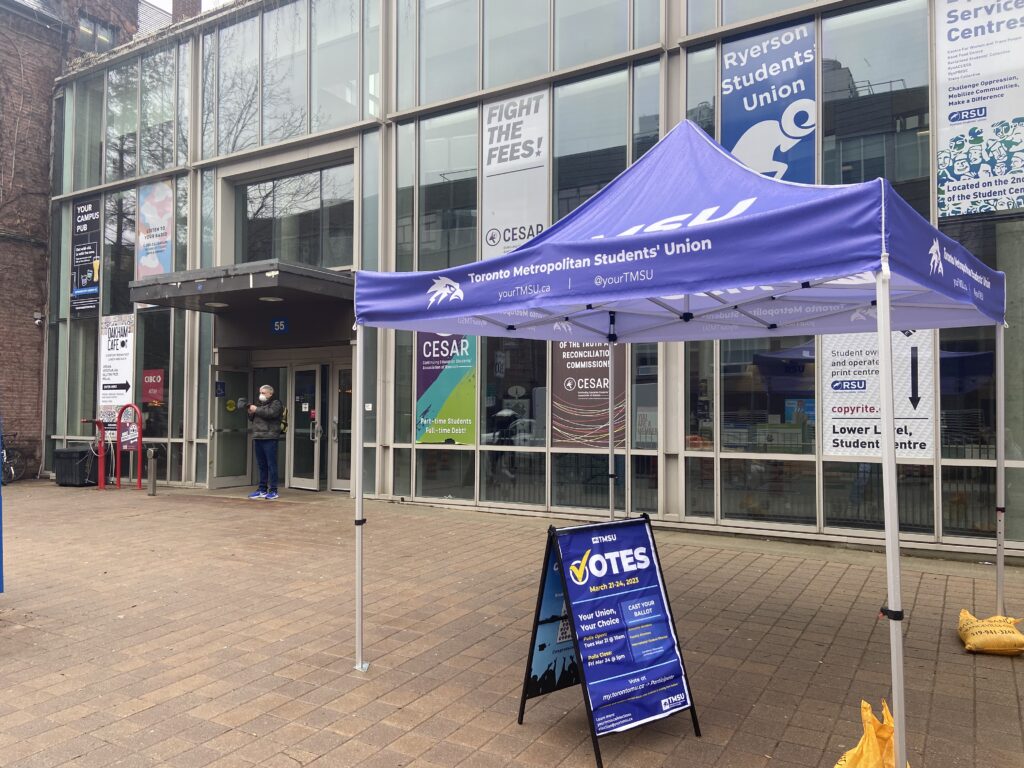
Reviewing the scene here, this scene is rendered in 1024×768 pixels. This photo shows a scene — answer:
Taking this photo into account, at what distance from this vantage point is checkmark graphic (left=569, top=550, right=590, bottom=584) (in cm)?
344

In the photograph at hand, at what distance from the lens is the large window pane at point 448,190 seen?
10.1m

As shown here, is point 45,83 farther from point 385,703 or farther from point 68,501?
point 385,703

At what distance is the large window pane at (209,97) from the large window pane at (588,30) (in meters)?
6.78

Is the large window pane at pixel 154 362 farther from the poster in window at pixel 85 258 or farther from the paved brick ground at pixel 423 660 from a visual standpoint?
the paved brick ground at pixel 423 660

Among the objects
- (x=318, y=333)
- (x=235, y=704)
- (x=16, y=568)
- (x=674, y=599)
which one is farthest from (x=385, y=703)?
(x=318, y=333)

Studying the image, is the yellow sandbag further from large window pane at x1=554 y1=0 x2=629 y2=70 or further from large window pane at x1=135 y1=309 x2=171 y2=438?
large window pane at x1=135 y1=309 x2=171 y2=438

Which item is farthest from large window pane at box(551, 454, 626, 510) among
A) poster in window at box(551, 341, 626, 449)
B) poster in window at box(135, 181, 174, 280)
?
poster in window at box(135, 181, 174, 280)

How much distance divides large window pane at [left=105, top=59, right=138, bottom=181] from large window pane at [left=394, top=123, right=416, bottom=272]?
644 cm

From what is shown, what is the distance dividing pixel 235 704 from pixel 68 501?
918 cm

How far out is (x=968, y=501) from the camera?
6.94 meters

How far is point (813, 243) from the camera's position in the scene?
114 inches

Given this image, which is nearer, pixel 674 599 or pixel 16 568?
pixel 674 599

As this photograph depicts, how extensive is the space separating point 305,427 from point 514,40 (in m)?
6.95

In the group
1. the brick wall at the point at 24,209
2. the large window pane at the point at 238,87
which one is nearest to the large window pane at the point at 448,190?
the large window pane at the point at 238,87
